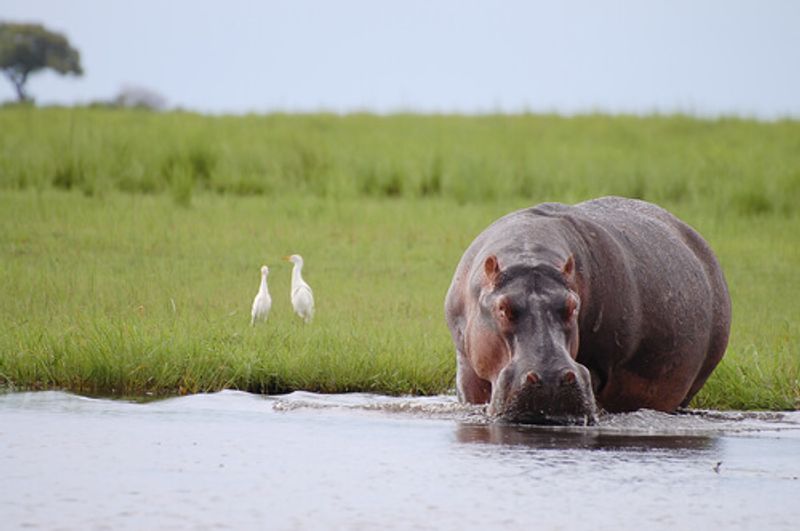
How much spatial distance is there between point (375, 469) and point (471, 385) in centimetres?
134

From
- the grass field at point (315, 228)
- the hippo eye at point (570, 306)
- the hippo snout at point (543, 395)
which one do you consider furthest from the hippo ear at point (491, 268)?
the grass field at point (315, 228)

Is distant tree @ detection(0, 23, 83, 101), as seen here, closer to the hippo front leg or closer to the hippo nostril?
the hippo front leg

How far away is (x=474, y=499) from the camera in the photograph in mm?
5734

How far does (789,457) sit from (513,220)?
5.87ft

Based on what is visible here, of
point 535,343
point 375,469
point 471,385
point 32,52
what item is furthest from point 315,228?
point 32,52

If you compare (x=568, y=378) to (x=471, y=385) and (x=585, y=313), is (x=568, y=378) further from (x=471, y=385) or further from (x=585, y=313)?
(x=471, y=385)

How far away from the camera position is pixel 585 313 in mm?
7348

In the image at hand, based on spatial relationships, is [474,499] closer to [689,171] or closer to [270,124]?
[689,171]

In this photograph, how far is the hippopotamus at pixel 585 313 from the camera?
258 inches

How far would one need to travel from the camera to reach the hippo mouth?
254 inches

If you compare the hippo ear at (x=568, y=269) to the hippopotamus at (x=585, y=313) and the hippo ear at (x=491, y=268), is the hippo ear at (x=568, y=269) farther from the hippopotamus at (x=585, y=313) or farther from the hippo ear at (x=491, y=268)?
the hippo ear at (x=491, y=268)

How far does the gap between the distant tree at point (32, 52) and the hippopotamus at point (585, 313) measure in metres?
37.2

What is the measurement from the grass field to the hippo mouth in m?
2.55

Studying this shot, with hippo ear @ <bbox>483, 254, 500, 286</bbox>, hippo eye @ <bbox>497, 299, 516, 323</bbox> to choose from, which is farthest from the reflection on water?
hippo ear @ <bbox>483, 254, 500, 286</bbox>
